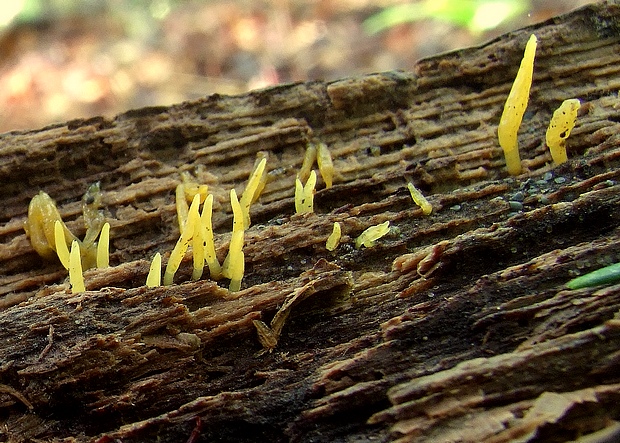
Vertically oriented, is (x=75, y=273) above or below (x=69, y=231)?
below

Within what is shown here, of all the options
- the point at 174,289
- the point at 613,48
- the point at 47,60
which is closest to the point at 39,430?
the point at 174,289

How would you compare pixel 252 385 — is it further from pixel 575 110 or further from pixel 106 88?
pixel 106 88

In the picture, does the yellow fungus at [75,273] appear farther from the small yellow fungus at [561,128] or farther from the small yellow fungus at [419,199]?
the small yellow fungus at [561,128]

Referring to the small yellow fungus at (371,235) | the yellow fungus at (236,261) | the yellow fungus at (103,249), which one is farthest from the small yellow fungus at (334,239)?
the yellow fungus at (103,249)

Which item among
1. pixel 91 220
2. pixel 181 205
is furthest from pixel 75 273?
pixel 181 205

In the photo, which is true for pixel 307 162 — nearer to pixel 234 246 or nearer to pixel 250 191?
pixel 250 191
